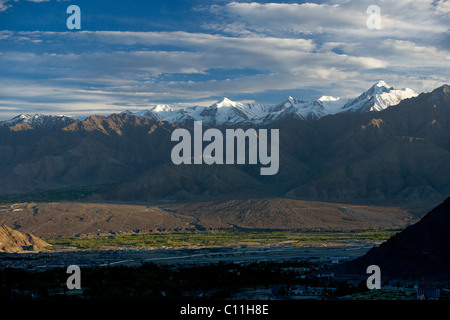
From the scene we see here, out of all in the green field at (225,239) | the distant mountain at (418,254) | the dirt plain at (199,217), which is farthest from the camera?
the dirt plain at (199,217)

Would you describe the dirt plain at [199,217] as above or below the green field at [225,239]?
above

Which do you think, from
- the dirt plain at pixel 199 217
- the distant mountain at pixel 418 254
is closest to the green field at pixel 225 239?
the dirt plain at pixel 199 217

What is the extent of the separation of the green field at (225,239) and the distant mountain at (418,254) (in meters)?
50.0

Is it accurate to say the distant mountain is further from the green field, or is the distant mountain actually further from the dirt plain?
the dirt plain

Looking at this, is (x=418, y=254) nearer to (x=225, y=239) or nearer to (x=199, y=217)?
(x=225, y=239)

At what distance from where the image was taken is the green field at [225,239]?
4899 inches

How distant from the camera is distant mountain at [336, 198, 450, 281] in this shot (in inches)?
2534

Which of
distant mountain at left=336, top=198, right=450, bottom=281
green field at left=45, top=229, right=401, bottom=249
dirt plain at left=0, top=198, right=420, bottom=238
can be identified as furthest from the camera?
dirt plain at left=0, top=198, right=420, bottom=238

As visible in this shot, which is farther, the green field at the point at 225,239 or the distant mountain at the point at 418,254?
the green field at the point at 225,239

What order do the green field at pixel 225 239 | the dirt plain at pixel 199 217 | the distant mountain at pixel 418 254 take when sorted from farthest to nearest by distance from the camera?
1. the dirt plain at pixel 199 217
2. the green field at pixel 225 239
3. the distant mountain at pixel 418 254

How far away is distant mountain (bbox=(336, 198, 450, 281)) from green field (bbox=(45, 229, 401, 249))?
50.0 metres

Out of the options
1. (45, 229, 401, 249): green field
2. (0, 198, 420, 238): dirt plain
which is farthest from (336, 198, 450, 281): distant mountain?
(0, 198, 420, 238): dirt plain

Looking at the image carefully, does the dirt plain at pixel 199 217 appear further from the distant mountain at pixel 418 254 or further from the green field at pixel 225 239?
the distant mountain at pixel 418 254
